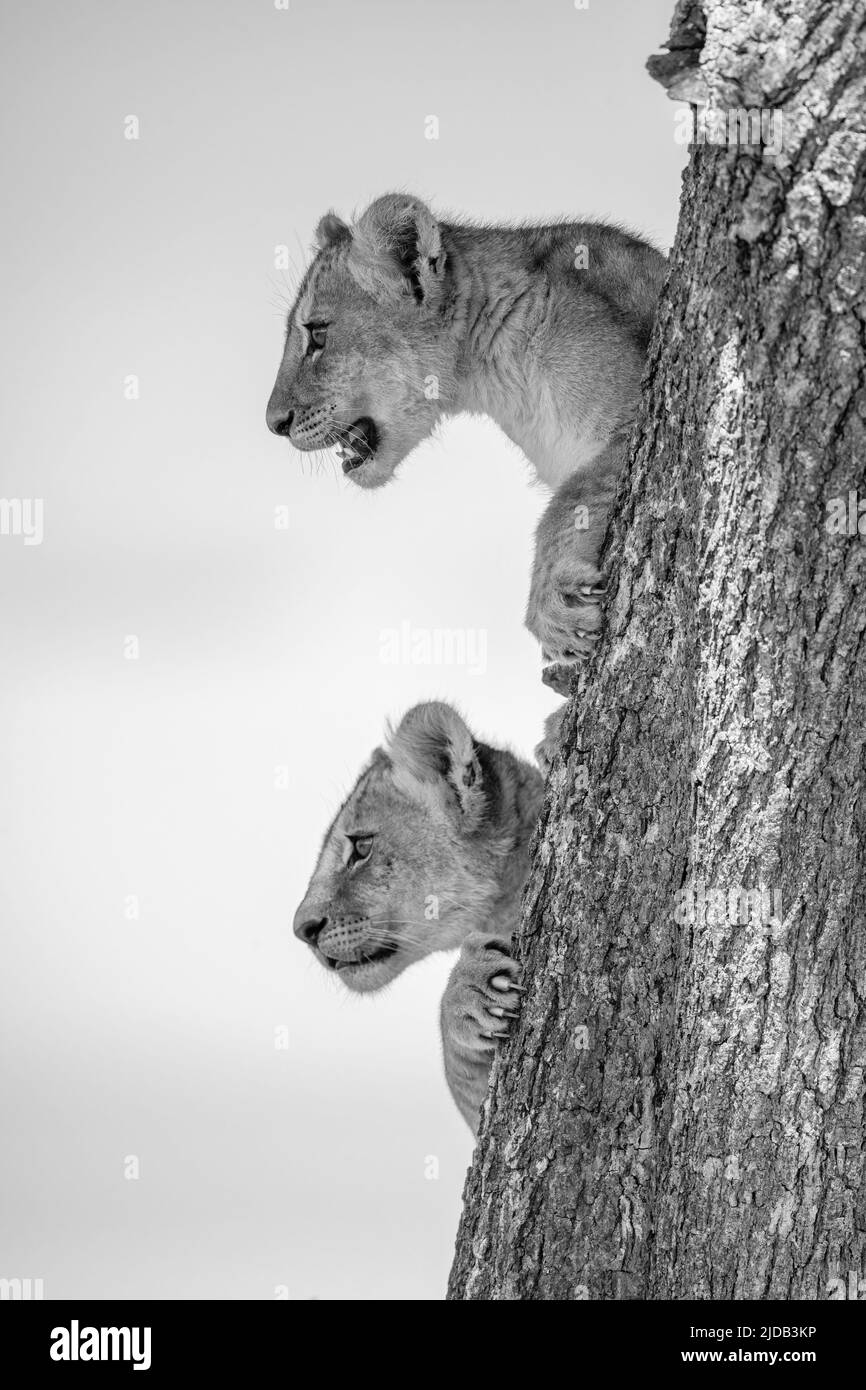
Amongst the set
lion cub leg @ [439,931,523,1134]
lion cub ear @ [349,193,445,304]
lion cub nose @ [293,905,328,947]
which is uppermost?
lion cub ear @ [349,193,445,304]

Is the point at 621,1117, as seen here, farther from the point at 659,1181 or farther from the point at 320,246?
the point at 320,246

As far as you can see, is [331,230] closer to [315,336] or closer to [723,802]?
[315,336]

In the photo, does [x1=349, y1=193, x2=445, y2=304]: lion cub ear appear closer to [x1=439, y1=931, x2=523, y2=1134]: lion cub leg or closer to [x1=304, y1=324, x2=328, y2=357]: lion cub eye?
[x1=304, y1=324, x2=328, y2=357]: lion cub eye

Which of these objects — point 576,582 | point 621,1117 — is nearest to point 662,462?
point 576,582

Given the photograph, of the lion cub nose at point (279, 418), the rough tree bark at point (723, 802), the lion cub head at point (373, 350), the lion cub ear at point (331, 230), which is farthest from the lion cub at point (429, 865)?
the lion cub ear at point (331, 230)

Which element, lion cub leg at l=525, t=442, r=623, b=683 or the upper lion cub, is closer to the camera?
lion cub leg at l=525, t=442, r=623, b=683

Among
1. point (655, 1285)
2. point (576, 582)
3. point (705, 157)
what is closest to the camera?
point (705, 157)

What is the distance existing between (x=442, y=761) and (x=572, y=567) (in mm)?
2202

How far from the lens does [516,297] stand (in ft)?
22.3

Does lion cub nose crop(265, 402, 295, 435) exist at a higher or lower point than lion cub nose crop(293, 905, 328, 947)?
higher

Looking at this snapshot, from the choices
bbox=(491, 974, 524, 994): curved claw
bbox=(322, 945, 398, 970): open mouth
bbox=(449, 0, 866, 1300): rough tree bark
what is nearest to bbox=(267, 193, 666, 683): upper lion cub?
bbox=(449, 0, 866, 1300): rough tree bark

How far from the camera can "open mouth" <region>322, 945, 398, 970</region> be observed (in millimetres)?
7270

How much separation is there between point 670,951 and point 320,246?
435 cm

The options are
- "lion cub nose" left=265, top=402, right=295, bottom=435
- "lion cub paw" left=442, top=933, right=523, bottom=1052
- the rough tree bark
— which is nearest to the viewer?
the rough tree bark
